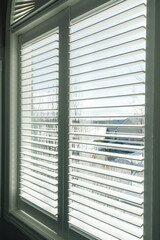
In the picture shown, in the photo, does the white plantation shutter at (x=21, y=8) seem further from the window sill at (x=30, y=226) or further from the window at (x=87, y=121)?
the window sill at (x=30, y=226)

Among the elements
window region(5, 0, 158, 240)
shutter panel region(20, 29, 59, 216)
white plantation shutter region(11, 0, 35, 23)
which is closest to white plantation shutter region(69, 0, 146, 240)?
window region(5, 0, 158, 240)

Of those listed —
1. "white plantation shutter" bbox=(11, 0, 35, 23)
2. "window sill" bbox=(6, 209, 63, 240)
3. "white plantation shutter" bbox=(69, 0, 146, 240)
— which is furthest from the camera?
"white plantation shutter" bbox=(11, 0, 35, 23)

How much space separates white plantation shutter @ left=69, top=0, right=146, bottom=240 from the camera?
3.16 feet

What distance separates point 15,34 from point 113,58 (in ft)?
3.73

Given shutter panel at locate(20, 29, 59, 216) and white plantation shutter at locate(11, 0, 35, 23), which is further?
white plantation shutter at locate(11, 0, 35, 23)

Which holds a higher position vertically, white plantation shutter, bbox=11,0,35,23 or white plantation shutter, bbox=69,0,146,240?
white plantation shutter, bbox=11,0,35,23

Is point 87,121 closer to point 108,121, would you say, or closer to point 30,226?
point 108,121

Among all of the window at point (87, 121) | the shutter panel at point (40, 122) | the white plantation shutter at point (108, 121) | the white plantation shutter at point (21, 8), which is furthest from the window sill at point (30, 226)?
the white plantation shutter at point (21, 8)

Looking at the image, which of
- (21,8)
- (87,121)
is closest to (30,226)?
(87,121)

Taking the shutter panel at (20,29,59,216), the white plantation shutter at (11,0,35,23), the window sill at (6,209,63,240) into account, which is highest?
the white plantation shutter at (11,0,35,23)

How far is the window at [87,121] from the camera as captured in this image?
3.21ft

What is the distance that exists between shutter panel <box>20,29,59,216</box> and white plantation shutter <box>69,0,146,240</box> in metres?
0.18

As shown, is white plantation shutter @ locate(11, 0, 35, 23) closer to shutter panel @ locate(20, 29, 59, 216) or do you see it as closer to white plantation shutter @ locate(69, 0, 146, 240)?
shutter panel @ locate(20, 29, 59, 216)
